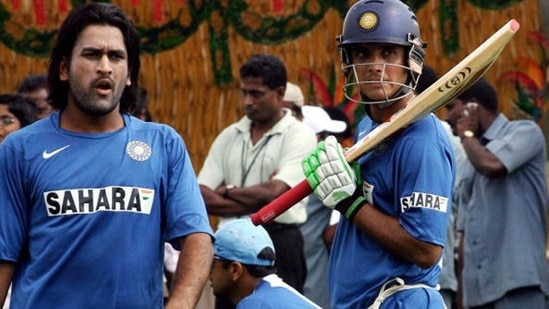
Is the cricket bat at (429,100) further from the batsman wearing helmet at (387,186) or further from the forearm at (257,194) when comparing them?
the forearm at (257,194)

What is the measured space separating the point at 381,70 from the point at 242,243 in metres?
1.84

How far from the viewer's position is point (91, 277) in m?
5.72

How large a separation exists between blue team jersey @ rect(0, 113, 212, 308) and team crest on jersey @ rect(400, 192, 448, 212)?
98cm

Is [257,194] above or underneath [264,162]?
underneath

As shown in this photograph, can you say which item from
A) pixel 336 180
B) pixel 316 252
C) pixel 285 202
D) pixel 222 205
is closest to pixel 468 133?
pixel 316 252

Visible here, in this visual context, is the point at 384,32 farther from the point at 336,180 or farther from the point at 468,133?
the point at 468,133

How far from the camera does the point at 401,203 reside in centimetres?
655

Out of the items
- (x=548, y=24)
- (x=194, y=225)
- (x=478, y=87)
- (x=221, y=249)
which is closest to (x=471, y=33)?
(x=548, y=24)

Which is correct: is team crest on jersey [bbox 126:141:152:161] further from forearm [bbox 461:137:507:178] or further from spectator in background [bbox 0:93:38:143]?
forearm [bbox 461:137:507:178]

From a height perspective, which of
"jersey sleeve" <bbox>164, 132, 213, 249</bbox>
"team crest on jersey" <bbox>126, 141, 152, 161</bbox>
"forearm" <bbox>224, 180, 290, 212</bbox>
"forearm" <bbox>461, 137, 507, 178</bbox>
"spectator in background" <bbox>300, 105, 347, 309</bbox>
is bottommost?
"spectator in background" <bbox>300, 105, 347, 309</bbox>

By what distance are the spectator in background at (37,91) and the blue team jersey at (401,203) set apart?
4400 millimetres

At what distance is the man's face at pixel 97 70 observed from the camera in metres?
5.84

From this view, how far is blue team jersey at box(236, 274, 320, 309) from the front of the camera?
778 cm

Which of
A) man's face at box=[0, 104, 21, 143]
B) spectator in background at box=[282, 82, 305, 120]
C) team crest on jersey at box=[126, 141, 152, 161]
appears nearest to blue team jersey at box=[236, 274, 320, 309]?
team crest on jersey at box=[126, 141, 152, 161]
